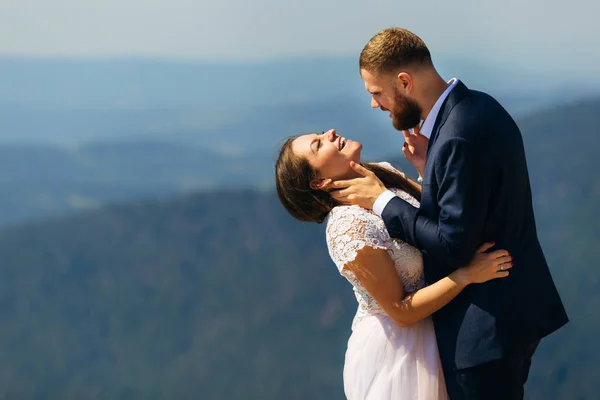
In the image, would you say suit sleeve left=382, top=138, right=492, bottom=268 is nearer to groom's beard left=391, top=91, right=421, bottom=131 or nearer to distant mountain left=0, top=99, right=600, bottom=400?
groom's beard left=391, top=91, right=421, bottom=131

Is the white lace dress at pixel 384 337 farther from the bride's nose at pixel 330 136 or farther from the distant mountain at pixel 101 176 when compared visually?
the distant mountain at pixel 101 176

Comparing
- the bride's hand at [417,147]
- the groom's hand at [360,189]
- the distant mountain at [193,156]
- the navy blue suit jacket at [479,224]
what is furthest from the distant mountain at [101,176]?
the navy blue suit jacket at [479,224]

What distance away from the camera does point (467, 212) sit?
1.72 metres

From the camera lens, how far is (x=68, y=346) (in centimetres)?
436

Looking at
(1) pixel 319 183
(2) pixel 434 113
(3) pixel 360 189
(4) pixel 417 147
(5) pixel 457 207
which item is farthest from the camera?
(4) pixel 417 147

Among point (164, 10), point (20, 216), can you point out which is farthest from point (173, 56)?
point (20, 216)

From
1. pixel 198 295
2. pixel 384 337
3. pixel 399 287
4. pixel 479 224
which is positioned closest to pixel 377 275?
pixel 399 287

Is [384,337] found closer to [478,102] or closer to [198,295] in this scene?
[478,102]

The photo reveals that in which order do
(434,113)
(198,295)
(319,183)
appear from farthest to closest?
(198,295), (319,183), (434,113)

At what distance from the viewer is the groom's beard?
189cm

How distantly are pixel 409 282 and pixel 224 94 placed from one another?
2707 millimetres

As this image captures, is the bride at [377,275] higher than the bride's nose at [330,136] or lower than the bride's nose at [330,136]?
lower

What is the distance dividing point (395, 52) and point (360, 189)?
33cm

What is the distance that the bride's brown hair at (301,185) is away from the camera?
207 centimetres
